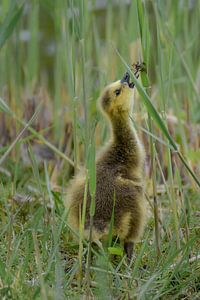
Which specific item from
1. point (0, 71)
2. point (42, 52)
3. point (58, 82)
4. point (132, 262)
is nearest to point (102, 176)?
point (132, 262)

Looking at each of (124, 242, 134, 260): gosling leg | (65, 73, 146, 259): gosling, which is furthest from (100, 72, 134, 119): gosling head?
(124, 242, 134, 260): gosling leg

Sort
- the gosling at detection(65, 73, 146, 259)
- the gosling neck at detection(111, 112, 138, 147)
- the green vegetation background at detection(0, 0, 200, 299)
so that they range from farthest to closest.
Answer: the gosling neck at detection(111, 112, 138, 147) → the gosling at detection(65, 73, 146, 259) → the green vegetation background at detection(0, 0, 200, 299)

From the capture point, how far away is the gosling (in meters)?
2.98

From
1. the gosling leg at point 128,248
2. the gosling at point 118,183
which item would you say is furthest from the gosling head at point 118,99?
the gosling leg at point 128,248

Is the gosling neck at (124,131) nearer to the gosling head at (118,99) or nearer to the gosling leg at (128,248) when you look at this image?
the gosling head at (118,99)

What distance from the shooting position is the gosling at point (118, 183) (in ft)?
9.77

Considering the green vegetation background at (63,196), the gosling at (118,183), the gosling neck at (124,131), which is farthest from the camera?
the gosling neck at (124,131)

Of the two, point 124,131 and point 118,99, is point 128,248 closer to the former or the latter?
point 124,131

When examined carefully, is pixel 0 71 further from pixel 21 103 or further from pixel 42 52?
pixel 42 52

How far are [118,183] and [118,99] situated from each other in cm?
38

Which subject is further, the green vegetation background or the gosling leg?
the gosling leg

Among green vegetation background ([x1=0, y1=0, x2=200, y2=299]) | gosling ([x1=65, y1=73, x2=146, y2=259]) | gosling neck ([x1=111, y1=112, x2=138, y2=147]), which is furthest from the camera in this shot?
gosling neck ([x1=111, y1=112, x2=138, y2=147])

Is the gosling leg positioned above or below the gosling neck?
below

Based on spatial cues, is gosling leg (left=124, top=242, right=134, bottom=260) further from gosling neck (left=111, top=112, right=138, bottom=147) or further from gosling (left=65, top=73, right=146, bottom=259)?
gosling neck (left=111, top=112, right=138, bottom=147)
